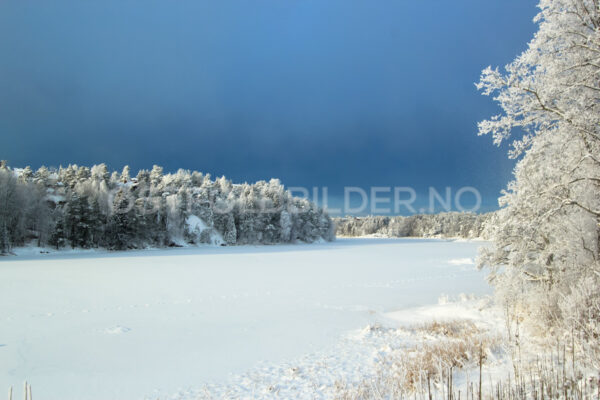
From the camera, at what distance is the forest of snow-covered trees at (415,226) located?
454 feet

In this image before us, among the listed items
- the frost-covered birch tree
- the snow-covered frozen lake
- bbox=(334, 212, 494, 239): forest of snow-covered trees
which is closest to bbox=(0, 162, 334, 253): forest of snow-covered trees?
the snow-covered frozen lake

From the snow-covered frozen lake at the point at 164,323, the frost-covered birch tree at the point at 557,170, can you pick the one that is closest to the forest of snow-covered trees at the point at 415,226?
the snow-covered frozen lake at the point at 164,323

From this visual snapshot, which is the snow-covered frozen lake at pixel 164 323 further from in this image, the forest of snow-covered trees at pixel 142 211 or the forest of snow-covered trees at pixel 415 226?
the forest of snow-covered trees at pixel 415 226

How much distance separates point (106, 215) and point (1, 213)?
12908mm

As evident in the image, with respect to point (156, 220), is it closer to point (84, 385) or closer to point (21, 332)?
point (21, 332)

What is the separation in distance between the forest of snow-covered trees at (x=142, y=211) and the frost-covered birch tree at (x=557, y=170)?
48.2 metres

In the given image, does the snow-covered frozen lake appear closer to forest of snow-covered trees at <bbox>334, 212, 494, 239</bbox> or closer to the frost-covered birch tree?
the frost-covered birch tree

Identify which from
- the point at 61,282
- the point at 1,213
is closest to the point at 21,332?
the point at 61,282

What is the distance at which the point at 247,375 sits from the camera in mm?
6965

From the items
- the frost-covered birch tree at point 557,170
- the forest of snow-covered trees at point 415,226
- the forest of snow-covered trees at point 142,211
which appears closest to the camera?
the frost-covered birch tree at point 557,170

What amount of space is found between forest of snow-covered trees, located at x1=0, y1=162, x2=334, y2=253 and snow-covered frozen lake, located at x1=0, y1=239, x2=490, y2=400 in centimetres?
2649

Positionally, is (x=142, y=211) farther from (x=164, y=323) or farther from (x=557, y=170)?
(x=557, y=170)

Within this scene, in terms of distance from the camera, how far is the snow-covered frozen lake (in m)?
6.93

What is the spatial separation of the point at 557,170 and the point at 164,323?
11.3 m
